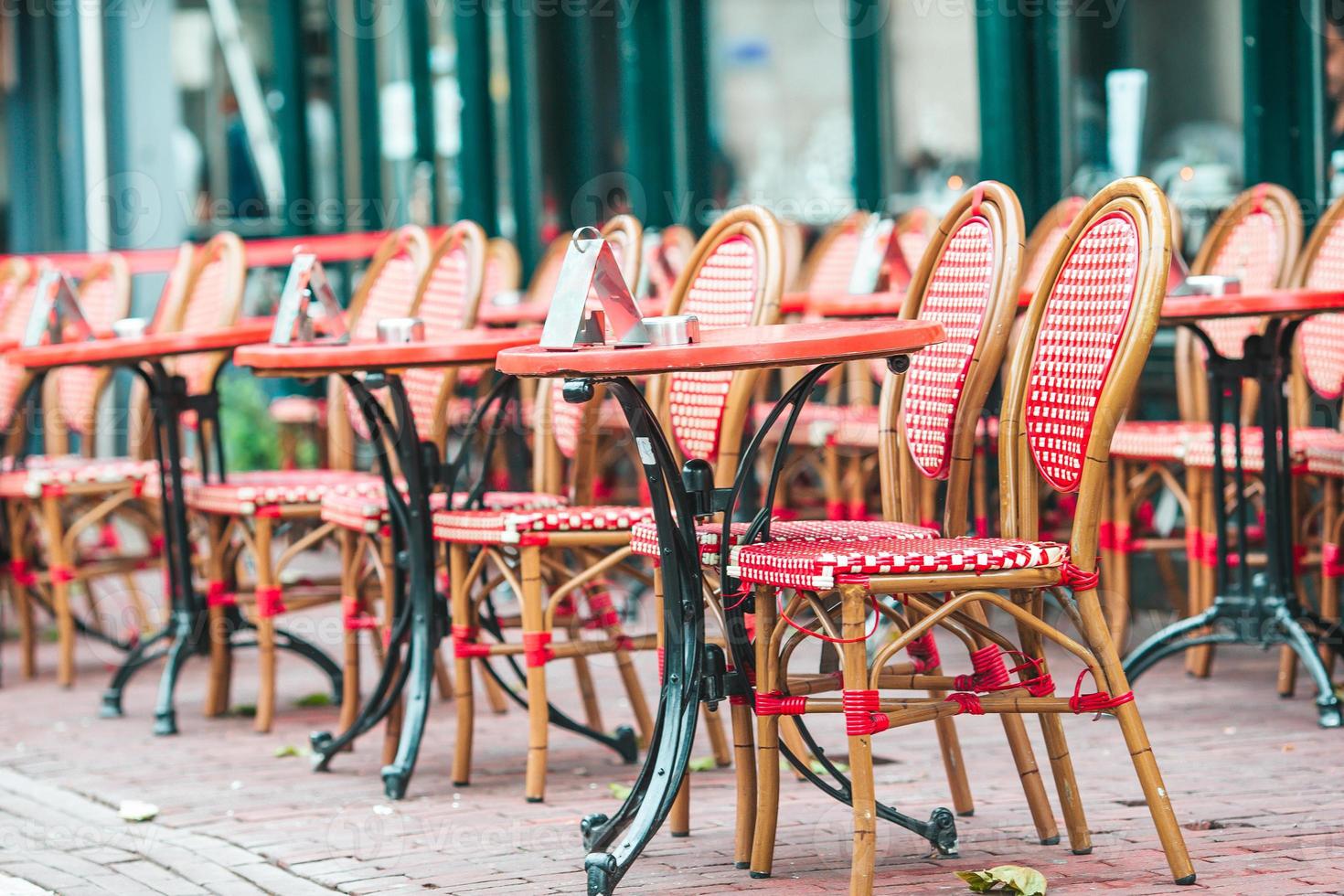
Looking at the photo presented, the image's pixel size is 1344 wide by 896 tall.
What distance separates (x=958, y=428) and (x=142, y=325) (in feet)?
8.85

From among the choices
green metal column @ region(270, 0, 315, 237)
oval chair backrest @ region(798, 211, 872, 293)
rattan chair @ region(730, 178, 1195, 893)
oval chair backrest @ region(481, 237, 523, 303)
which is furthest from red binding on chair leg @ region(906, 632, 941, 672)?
green metal column @ region(270, 0, 315, 237)

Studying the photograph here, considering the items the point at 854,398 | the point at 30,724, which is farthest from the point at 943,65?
the point at 30,724

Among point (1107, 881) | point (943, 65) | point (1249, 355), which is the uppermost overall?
point (943, 65)

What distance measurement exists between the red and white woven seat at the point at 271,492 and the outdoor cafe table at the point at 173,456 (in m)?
0.06

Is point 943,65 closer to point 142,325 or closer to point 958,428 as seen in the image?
point 142,325

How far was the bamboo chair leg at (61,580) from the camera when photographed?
18.8ft

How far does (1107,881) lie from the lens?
10.6 feet

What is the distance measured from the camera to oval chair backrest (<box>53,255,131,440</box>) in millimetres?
6410

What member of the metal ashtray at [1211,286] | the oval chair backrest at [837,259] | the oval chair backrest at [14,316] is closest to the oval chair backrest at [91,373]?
the oval chair backrest at [14,316]

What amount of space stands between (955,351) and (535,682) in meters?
1.18

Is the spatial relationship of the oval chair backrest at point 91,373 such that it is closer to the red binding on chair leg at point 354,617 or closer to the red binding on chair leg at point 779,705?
the red binding on chair leg at point 354,617

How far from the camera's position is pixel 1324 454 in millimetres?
4754

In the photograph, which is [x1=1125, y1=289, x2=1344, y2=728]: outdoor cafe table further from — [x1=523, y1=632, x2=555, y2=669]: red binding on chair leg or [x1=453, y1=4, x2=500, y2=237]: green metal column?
[x1=453, y1=4, x2=500, y2=237]: green metal column

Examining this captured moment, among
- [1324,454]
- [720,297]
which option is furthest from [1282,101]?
[720,297]
